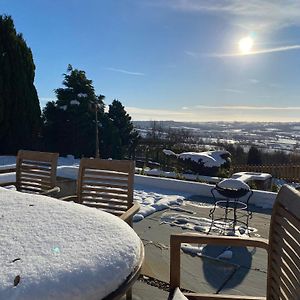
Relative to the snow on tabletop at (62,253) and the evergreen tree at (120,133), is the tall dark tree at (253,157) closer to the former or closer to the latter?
the evergreen tree at (120,133)

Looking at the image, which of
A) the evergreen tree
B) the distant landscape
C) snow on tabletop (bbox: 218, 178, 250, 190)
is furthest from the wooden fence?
the distant landscape

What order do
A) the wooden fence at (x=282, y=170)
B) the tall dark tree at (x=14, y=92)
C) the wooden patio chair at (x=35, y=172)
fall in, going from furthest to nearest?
the tall dark tree at (x=14, y=92) → the wooden fence at (x=282, y=170) → the wooden patio chair at (x=35, y=172)

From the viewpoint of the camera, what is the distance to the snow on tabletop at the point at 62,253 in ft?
2.73

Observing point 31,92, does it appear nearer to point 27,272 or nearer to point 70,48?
point 70,48

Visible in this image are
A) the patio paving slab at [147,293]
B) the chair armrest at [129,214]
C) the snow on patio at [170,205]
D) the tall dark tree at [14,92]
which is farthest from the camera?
the tall dark tree at [14,92]

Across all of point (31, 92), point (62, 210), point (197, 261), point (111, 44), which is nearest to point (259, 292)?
point (197, 261)

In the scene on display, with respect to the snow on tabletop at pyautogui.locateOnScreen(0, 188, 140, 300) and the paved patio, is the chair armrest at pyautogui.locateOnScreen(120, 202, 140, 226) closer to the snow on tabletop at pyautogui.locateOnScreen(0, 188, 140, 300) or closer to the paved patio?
the snow on tabletop at pyautogui.locateOnScreen(0, 188, 140, 300)

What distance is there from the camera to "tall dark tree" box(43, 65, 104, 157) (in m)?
13.0

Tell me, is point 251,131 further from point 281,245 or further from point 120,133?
point 281,245

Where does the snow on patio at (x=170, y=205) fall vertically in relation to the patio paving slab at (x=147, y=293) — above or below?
above

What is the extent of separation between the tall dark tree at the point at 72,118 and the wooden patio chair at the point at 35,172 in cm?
1017

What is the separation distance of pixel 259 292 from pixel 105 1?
16.1 ft

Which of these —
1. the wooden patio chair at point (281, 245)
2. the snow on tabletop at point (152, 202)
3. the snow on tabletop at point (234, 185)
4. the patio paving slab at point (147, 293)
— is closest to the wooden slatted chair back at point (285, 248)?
the wooden patio chair at point (281, 245)

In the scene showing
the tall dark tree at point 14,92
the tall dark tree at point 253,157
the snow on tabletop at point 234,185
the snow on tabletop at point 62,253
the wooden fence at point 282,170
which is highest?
the tall dark tree at point 14,92
